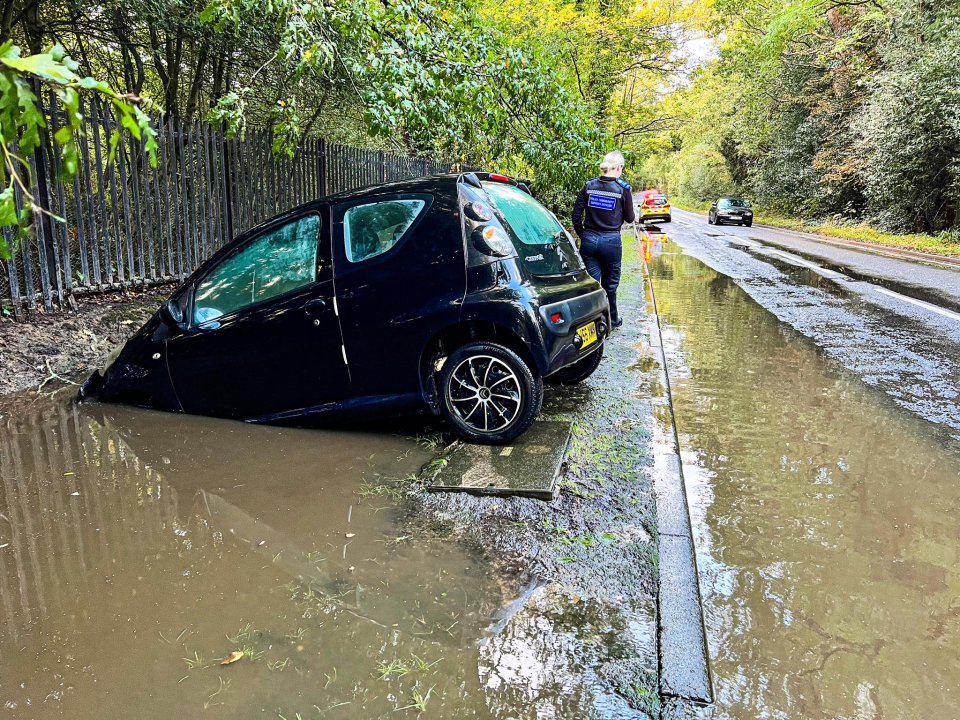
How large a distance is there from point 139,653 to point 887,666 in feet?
9.14

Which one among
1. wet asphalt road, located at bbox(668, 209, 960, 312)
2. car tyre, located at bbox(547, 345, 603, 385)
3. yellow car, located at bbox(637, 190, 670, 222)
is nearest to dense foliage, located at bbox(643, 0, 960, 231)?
wet asphalt road, located at bbox(668, 209, 960, 312)

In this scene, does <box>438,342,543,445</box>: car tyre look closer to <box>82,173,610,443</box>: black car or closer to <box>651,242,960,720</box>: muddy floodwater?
<box>82,173,610,443</box>: black car

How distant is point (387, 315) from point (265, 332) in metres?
0.95

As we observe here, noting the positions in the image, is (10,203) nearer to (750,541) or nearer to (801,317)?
(750,541)

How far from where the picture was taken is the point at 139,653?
2531 millimetres

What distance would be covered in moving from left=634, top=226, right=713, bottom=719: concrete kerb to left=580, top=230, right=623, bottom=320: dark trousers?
2.99 meters

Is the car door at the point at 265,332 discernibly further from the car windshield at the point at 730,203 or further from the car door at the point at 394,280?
the car windshield at the point at 730,203

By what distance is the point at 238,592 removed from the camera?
2.92 m

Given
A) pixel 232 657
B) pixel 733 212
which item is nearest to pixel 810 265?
pixel 232 657

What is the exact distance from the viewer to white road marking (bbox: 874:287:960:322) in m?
8.80

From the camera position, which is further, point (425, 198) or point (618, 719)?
point (425, 198)

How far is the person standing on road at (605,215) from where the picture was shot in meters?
6.91

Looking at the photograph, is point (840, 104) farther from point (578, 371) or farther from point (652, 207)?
point (578, 371)

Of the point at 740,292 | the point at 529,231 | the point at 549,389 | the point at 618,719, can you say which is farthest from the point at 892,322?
the point at 618,719
